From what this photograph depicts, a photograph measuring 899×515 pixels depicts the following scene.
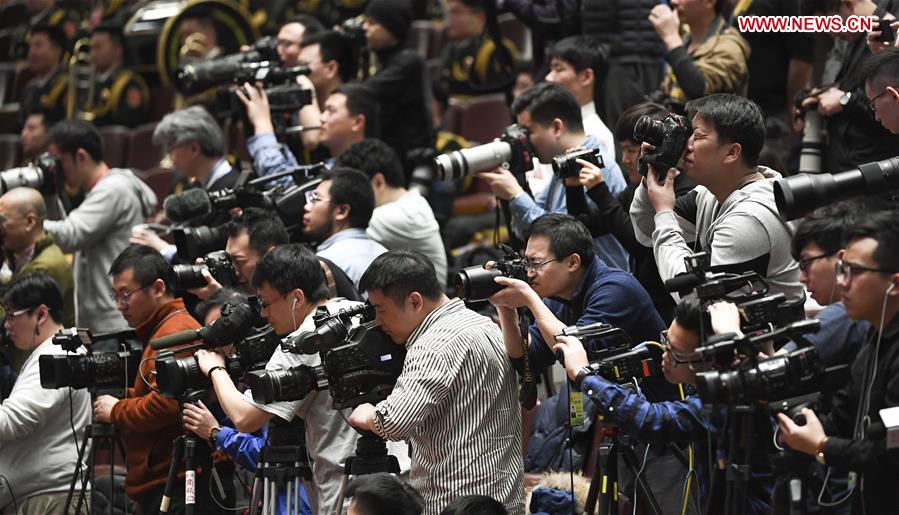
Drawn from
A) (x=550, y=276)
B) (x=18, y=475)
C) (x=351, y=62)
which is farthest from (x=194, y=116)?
(x=550, y=276)

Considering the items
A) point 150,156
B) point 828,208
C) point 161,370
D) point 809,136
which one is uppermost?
point 828,208

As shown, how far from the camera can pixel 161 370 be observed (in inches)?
181

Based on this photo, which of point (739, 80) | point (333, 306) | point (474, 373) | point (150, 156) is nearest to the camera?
point (474, 373)

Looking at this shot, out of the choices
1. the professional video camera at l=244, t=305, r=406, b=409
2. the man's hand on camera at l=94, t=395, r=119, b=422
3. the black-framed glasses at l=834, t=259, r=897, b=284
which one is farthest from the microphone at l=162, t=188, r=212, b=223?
the black-framed glasses at l=834, t=259, r=897, b=284

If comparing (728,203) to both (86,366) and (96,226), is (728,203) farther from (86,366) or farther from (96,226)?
(96,226)

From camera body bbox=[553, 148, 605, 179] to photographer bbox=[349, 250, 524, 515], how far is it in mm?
810

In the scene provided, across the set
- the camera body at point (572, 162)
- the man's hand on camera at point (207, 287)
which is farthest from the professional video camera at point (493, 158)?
the man's hand on camera at point (207, 287)

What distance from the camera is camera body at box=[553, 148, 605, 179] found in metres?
4.84

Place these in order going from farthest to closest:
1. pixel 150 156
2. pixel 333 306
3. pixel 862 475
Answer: pixel 150 156, pixel 333 306, pixel 862 475

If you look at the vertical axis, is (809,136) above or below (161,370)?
above

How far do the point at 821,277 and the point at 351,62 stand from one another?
4092mm

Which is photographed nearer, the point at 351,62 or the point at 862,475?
the point at 862,475

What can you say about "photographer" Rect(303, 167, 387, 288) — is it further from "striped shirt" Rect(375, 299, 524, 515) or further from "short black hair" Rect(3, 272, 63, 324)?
"striped shirt" Rect(375, 299, 524, 515)

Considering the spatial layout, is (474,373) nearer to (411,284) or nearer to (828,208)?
(411,284)
